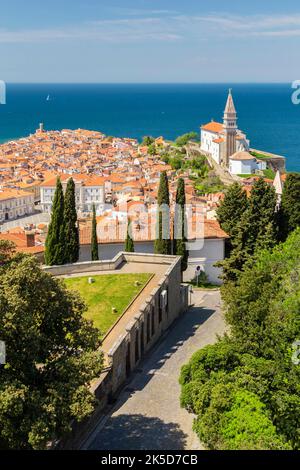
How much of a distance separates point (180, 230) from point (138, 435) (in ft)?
63.2

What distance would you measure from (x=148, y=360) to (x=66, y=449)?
29.9 ft

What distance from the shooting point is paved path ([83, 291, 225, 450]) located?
63.8 ft

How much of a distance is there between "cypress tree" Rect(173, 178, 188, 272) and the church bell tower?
7170 cm

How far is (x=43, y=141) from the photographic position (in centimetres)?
16288

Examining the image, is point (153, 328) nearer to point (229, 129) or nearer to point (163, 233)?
point (163, 233)

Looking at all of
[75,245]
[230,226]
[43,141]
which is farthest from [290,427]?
[43,141]

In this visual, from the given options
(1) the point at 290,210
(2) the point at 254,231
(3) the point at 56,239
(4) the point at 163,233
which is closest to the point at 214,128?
(1) the point at 290,210

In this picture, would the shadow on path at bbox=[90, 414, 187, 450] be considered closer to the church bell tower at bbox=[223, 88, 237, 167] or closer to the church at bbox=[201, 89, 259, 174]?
the church at bbox=[201, 89, 259, 174]

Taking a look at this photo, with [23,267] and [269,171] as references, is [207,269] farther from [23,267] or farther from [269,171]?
[269,171]

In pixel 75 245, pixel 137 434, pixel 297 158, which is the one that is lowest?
pixel 137 434

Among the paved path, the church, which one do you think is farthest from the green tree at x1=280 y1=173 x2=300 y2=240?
the church

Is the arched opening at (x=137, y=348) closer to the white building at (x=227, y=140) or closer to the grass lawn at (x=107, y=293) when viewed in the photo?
the grass lawn at (x=107, y=293)

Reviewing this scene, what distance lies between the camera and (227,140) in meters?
109

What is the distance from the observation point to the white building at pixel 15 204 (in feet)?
300
